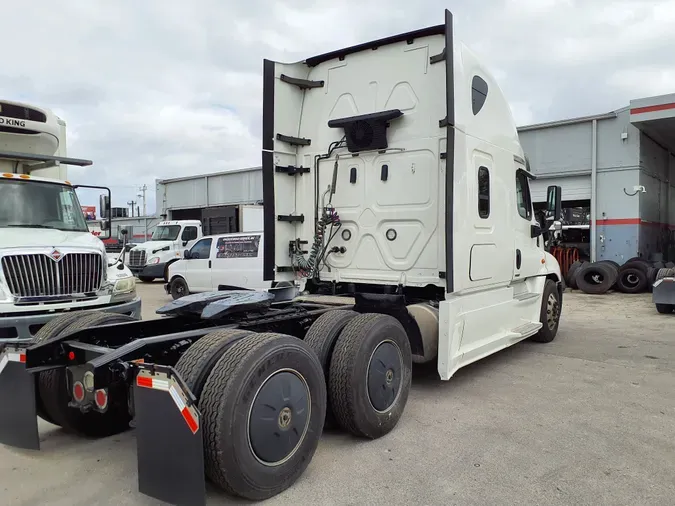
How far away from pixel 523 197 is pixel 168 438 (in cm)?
562

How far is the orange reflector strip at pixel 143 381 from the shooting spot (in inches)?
111

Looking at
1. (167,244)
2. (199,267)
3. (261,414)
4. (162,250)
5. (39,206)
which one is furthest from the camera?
(167,244)

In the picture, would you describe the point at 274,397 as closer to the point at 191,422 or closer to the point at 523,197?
the point at 191,422

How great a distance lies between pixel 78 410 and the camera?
3918 millimetres

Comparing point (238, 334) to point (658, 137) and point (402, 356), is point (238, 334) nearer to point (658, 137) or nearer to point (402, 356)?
point (402, 356)

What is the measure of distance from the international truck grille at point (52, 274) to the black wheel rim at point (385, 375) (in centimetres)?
432

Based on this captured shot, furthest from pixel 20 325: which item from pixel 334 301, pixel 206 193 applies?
pixel 206 193

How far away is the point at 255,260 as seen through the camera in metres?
11.7

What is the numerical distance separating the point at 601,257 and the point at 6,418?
18.0 m

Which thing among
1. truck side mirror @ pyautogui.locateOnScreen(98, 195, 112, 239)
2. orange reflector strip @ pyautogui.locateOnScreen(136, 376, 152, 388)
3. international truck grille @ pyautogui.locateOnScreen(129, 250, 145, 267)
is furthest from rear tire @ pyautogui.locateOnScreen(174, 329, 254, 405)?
international truck grille @ pyautogui.locateOnScreen(129, 250, 145, 267)

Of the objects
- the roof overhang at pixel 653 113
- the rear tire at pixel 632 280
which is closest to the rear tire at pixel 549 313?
the rear tire at pixel 632 280

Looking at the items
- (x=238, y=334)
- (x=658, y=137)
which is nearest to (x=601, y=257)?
(x=658, y=137)

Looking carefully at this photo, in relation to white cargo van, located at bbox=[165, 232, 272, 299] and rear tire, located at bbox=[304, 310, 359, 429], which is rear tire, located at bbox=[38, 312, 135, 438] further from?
white cargo van, located at bbox=[165, 232, 272, 299]

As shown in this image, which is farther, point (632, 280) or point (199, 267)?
point (632, 280)
